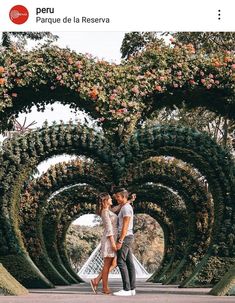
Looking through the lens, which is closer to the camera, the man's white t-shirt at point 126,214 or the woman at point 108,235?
the man's white t-shirt at point 126,214

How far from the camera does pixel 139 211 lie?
3247cm

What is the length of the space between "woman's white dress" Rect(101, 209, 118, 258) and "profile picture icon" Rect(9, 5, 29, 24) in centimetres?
367

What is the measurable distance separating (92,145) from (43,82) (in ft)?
6.07

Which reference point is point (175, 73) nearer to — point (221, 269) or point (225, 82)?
point (225, 82)

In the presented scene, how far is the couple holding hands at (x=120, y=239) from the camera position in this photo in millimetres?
13266

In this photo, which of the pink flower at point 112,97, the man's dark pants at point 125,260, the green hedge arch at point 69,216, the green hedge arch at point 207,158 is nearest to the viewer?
the man's dark pants at point 125,260

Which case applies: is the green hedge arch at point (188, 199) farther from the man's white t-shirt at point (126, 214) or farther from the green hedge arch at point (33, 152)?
the man's white t-shirt at point (126, 214)

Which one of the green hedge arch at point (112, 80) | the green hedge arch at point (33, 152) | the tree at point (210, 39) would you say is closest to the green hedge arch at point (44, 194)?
the green hedge arch at point (33, 152)

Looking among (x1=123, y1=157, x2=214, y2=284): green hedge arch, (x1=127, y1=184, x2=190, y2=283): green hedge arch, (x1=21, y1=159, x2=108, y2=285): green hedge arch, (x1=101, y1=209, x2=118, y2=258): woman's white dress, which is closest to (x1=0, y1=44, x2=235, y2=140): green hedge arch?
(x1=101, y1=209, x2=118, y2=258): woman's white dress

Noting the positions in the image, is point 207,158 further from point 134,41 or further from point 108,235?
point 134,41

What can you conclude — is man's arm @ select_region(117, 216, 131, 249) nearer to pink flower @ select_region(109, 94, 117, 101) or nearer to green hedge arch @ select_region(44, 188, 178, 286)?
pink flower @ select_region(109, 94, 117, 101)

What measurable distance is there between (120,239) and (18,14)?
4257mm

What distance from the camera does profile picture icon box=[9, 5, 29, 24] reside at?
13.1 m

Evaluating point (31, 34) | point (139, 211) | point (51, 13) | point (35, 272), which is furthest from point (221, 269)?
point (31, 34)
